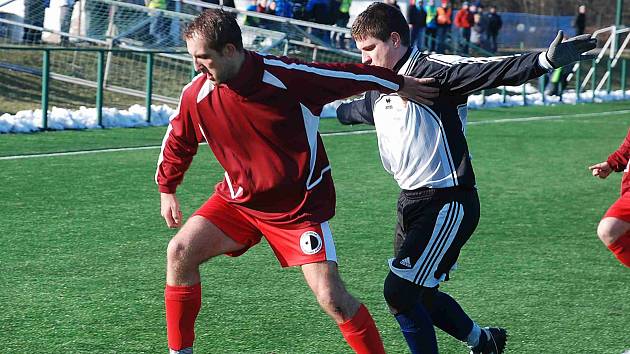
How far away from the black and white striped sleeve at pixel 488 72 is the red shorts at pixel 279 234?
2.68 feet

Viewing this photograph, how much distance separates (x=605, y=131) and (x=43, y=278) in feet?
43.7

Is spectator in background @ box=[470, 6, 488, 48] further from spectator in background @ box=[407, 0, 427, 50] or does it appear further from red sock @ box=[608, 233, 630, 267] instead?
red sock @ box=[608, 233, 630, 267]

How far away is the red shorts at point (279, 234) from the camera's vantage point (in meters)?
4.63

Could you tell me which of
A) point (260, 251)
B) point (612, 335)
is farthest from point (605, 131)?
point (612, 335)

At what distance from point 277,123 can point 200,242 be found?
652 mm

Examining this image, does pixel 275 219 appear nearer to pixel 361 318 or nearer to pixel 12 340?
pixel 361 318

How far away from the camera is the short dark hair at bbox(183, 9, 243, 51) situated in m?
4.43

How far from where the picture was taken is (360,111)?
5258 mm

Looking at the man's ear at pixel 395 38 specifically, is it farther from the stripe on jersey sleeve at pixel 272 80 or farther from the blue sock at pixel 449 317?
the blue sock at pixel 449 317

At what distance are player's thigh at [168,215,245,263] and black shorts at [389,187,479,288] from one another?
76cm

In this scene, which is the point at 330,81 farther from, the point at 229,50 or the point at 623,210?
the point at 623,210

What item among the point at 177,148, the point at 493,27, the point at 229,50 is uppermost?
the point at 229,50

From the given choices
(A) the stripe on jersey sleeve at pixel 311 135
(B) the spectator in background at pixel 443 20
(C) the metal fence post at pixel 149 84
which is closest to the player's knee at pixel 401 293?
(A) the stripe on jersey sleeve at pixel 311 135

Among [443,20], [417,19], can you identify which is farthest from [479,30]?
[417,19]
